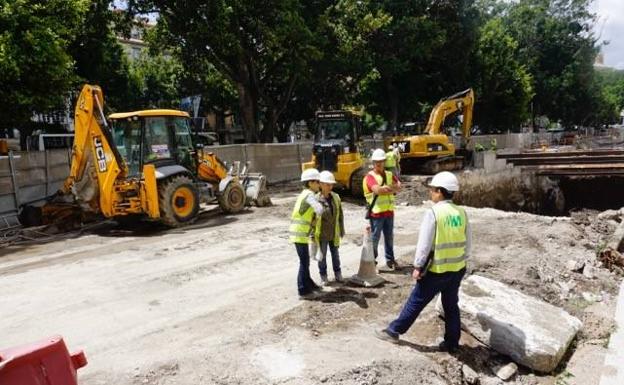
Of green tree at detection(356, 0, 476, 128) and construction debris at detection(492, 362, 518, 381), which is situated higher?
green tree at detection(356, 0, 476, 128)

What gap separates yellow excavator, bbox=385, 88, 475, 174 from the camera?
2044 cm

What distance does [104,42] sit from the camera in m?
20.0

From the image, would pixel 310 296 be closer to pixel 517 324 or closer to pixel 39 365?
pixel 517 324

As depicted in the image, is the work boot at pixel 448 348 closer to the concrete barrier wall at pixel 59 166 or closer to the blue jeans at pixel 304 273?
the blue jeans at pixel 304 273

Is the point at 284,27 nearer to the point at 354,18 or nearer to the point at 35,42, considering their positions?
the point at 354,18

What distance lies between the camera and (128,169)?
1053cm

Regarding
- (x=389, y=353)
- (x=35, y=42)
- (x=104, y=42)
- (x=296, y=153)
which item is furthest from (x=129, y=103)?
(x=389, y=353)

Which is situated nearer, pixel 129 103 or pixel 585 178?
pixel 585 178

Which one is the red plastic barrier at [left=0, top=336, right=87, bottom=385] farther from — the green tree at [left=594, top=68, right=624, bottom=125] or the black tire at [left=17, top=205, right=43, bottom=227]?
the green tree at [left=594, top=68, right=624, bottom=125]

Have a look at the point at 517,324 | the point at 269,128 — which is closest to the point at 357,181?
the point at 269,128

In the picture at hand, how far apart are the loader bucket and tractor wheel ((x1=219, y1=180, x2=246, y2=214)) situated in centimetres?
57

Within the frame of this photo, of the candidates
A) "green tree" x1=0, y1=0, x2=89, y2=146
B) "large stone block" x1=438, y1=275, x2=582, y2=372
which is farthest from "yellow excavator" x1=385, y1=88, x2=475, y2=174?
"large stone block" x1=438, y1=275, x2=582, y2=372

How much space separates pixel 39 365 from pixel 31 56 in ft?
34.0

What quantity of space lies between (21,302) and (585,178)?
64.2ft
